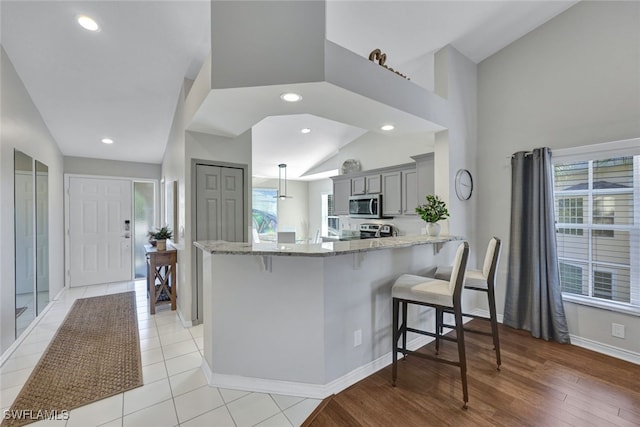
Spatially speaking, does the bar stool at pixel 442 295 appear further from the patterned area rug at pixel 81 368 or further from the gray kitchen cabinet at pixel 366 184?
the gray kitchen cabinet at pixel 366 184

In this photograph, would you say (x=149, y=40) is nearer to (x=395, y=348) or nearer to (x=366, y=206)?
(x=395, y=348)

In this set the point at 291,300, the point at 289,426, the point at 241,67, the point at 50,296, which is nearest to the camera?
the point at 289,426

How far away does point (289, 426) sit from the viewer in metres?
1.78

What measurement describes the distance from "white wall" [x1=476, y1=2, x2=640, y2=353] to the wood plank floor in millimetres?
605

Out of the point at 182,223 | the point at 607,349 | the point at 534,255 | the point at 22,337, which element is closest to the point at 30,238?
the point at 22,337

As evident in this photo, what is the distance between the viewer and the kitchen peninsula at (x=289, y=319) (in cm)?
209

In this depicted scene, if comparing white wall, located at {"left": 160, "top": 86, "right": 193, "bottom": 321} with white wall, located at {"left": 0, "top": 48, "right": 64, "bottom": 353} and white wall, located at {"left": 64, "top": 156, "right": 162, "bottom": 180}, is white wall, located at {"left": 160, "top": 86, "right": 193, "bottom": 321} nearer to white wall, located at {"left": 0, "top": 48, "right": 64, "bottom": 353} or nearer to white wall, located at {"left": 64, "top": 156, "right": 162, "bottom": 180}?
white wall, located at {"left": 0, "top": 48, "right": 64, "bottom": 353}

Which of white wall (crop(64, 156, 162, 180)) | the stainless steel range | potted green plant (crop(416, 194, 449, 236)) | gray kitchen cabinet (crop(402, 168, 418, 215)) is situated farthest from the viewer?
white wall (crop(64, 156, 162, 180))

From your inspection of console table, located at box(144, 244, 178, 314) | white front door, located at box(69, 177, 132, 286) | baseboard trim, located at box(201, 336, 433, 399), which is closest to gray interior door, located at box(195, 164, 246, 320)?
console table, located at box(144, 244, 178, 314)

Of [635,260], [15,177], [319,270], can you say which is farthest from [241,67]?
[635,260]

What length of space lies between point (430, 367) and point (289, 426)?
1.36 metres

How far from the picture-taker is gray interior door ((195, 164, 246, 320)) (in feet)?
11.1

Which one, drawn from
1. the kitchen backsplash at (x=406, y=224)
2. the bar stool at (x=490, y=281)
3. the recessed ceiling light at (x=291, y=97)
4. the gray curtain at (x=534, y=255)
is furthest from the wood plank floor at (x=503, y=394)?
the recessed ceiling light at (x=291, y=97)

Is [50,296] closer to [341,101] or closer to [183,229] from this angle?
[183,229]
